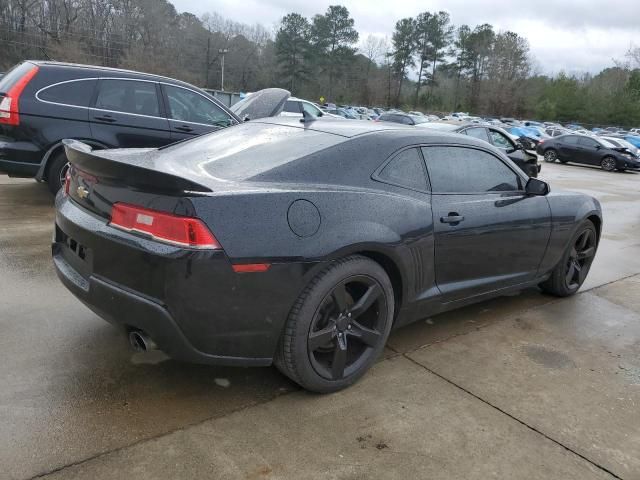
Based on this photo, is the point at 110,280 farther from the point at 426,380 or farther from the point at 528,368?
the point at 528,368

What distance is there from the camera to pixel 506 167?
160 inches

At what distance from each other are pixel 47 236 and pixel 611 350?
203 inches

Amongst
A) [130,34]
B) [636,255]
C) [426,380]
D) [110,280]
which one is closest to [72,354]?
[110,280]

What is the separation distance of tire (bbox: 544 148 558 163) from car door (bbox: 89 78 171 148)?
21371mm

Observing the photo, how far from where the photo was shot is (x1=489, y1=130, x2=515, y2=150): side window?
36.9ft

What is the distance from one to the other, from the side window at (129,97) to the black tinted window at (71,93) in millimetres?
125

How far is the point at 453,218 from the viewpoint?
3.44 metres

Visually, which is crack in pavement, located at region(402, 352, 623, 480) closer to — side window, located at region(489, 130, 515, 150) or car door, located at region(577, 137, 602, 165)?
side window, located at region(489, 130, 515, 150)

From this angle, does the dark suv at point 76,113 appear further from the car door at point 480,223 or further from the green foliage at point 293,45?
the green foliage at point 293,45

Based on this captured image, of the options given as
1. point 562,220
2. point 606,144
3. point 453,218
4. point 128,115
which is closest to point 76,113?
point 128,115

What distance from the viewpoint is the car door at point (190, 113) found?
6.89 metres

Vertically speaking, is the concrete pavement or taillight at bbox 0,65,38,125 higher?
taillight at bbox 0,65,38,125

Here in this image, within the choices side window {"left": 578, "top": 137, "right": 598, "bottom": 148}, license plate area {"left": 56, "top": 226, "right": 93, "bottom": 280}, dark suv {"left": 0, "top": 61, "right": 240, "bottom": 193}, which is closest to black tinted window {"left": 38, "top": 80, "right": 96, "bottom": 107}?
dark suv {"left": 0, "top": 61, "right": 240, "bottom": 193}

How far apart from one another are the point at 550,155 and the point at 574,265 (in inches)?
842
